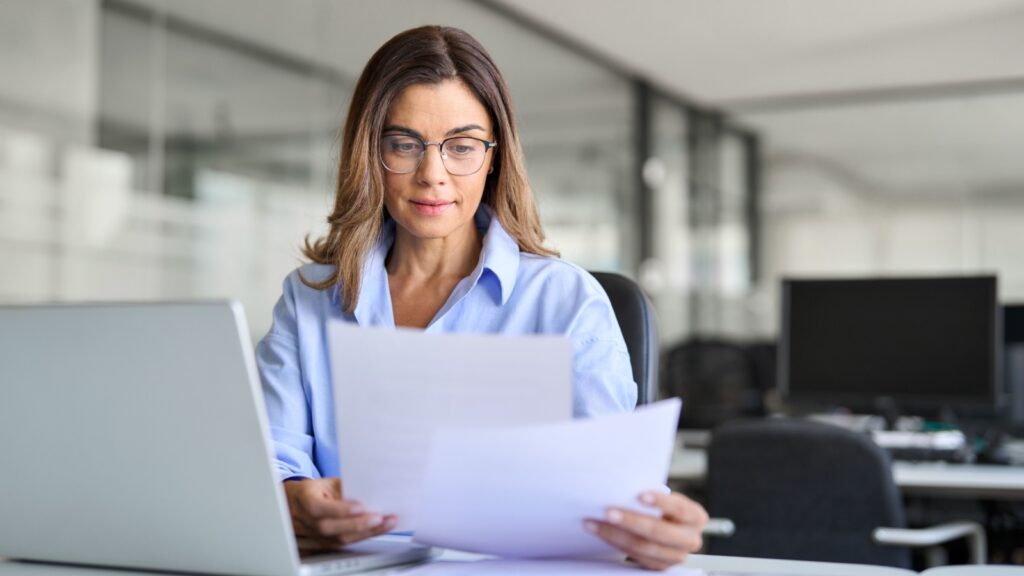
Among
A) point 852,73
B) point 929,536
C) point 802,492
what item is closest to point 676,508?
point 929,536

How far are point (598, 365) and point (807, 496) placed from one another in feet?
5.37

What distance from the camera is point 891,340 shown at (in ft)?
12.4

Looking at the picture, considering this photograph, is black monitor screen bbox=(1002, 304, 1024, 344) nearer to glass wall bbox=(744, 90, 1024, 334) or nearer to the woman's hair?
the woman's hair

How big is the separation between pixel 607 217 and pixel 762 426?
18.0 feet

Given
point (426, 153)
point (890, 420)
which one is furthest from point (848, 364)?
point (426, 153)

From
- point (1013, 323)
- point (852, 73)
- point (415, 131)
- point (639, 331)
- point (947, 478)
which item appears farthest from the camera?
point (852, 73)

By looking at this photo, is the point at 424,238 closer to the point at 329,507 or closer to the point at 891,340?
the point at 329,507

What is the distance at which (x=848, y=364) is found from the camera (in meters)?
3.86

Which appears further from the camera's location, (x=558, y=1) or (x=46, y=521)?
(x=558, y=1)

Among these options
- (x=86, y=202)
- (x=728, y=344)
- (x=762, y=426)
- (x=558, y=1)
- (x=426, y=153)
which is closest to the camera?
(x=426, y=153)

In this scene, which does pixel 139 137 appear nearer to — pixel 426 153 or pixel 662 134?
pixel 426 153

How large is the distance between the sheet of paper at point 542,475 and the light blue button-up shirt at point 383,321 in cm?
39

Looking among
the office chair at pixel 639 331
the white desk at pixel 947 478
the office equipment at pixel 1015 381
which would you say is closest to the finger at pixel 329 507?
the office chair at pixel 639 331

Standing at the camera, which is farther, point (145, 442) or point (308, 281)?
point (308, 281)
